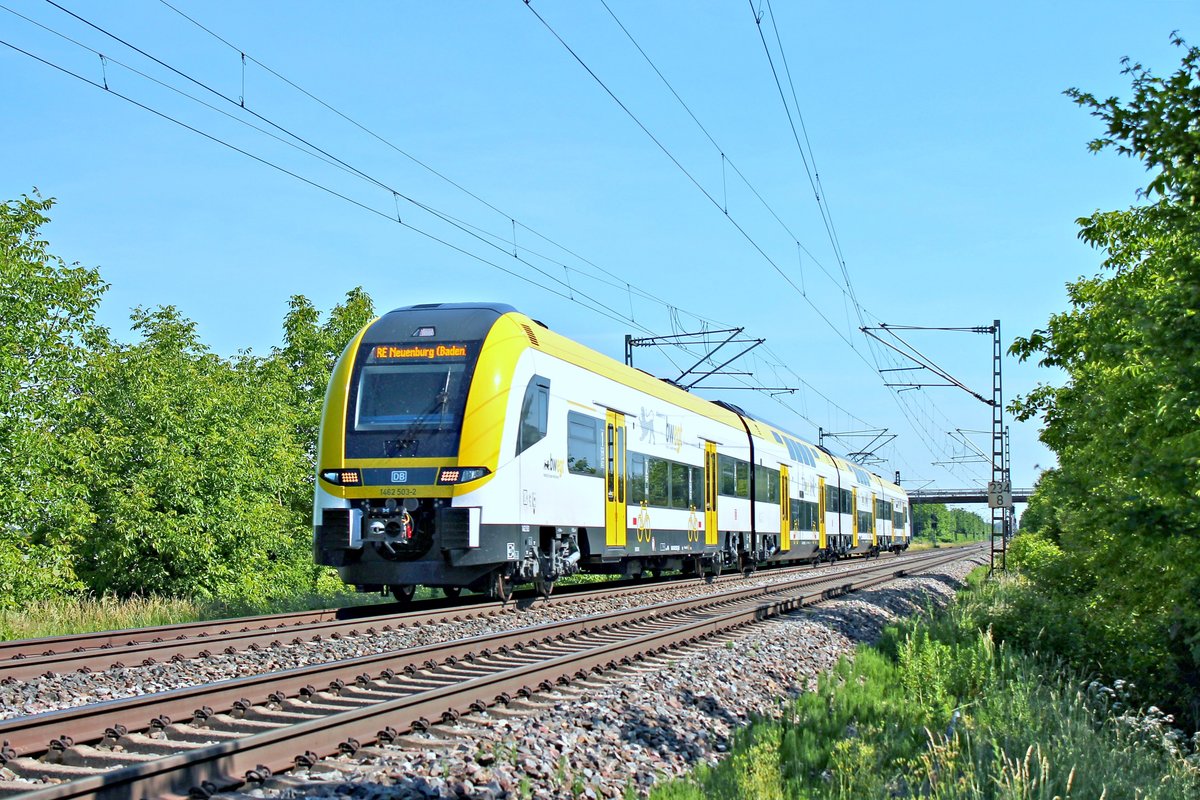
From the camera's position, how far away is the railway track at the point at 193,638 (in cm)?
903

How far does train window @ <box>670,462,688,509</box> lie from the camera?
21.2 meters

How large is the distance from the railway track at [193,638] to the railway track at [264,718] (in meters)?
1.95

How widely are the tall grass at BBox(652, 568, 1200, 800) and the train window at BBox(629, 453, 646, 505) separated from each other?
8.20m

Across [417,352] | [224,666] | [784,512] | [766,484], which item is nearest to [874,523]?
[784,512]

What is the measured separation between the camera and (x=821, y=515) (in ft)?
121

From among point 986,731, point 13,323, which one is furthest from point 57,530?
point 986,731

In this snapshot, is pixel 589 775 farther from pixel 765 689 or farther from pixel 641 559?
pixel 641 559

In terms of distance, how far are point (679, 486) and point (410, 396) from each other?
8.60 metres

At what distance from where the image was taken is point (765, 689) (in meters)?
9.79

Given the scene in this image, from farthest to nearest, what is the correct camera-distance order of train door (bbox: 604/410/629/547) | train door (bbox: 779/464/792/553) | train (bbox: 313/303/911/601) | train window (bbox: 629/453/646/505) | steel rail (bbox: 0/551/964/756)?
train door (bbox: 779/464/792/553)
train window (bbox: 629/453/646/505)
train door (bbox: 604/410/629/547)
train (bbox: 313/303/911/601)
steel rail (bbox: 0/551/964/756)

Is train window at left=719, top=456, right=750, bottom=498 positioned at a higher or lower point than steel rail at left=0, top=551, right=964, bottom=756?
higher

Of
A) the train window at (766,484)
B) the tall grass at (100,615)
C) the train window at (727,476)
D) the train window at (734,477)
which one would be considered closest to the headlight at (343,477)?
the tall grass at (100,615)

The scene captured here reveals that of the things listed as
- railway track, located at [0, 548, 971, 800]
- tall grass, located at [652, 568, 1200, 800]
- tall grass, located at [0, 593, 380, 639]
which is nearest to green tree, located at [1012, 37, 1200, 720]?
tall grass, located at [652, 568, 1200, 800]

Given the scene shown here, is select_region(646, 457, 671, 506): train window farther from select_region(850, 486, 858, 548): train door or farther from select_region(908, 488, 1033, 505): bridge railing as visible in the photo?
select_region(908, 488, 1033, 505): bridge railing
